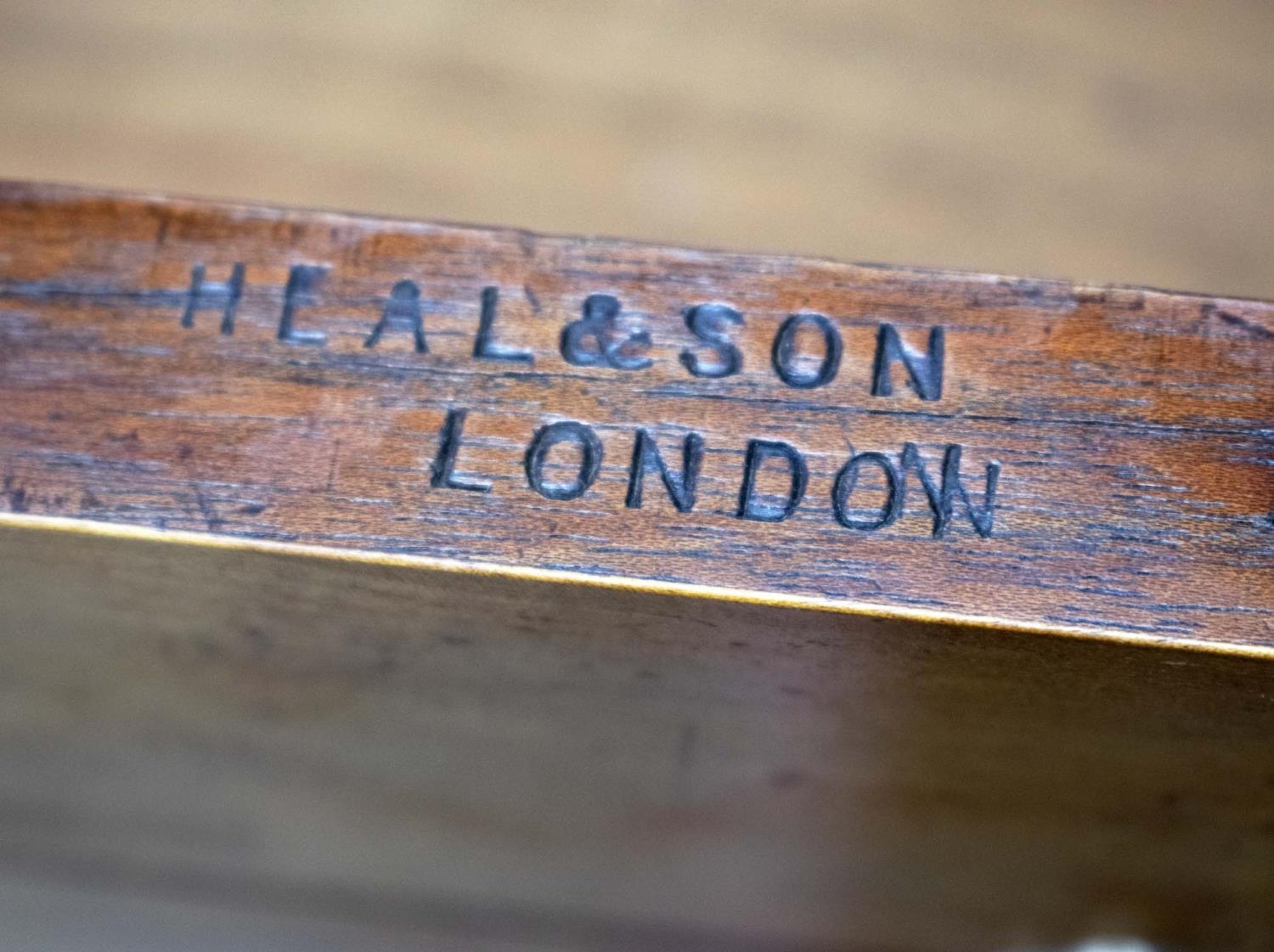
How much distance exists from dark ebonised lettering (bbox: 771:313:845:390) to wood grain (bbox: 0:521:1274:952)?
10 cm

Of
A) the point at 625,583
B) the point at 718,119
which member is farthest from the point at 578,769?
the point at 718,119

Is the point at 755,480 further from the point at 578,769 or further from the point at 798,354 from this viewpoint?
the point at 578,769

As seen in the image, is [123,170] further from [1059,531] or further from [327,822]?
[1059,531]

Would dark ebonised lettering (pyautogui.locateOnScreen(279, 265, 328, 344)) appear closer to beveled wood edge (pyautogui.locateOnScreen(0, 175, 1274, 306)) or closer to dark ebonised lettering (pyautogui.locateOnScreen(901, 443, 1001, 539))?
beveled wood edge (pyautogui.locateOnScreen(0, 175, 1274, 306))

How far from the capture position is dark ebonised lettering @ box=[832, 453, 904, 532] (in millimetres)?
458

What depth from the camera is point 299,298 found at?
509 millimetres

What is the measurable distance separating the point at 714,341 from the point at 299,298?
18 cm

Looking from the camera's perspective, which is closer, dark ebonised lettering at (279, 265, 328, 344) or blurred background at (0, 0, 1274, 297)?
dark ebonised lettering at (279, 265, 328, 344)

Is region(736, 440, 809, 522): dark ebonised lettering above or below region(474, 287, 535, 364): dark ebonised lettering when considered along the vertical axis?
below

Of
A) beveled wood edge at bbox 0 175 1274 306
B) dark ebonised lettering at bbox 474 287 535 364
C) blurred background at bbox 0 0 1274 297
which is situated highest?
blurred background at bbox 0 0 1274 297

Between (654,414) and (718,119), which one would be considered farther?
(718,119)

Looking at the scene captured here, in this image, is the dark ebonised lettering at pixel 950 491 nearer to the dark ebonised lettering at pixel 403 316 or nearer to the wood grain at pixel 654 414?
the wood grain at pixel 654 414

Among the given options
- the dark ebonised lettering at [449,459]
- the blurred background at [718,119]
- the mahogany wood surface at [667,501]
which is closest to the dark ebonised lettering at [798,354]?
the mahogany wood surface at [667,501]

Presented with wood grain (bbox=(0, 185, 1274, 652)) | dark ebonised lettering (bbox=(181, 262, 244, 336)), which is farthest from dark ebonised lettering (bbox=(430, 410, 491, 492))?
dark ebonised lettering (bbox=(181, 262, 244, 336))
